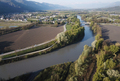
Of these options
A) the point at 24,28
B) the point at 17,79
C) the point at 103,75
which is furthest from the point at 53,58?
the point at 24,28

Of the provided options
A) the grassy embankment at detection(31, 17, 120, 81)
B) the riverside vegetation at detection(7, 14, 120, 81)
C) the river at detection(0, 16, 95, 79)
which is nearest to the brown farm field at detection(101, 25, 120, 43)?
the grassy embankment at detection(31, 17, 120, 81)

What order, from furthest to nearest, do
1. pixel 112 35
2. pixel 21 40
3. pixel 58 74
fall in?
pixel 112 35
pixel 21 40
pixel 58 74

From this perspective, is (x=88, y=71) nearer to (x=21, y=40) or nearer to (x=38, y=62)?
(x=38, y=62)

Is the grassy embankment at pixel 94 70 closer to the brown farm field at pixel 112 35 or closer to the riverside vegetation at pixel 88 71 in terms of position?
the riverside vegetation at pixel 88 71

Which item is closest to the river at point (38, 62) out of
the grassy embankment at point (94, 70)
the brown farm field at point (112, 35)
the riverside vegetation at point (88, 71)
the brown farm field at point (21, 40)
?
the riverside vegetation at point (88, 71)

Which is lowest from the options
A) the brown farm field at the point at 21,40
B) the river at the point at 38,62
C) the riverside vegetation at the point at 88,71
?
the river at the point at 38,62

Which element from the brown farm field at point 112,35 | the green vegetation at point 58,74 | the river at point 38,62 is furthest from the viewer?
the brown farm field at point 112,35

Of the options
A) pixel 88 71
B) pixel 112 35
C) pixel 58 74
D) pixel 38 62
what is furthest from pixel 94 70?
pixel 112 35

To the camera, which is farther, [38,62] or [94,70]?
[38,62]

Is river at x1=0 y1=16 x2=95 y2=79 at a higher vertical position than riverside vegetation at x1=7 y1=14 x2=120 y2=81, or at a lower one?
lower

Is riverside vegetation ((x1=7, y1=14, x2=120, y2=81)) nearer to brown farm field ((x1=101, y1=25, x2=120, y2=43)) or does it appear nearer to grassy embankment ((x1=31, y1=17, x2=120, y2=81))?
grassy embankment ((x1=31, y1=17, x2=120, y2=81))

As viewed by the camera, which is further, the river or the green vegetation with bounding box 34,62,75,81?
the river
